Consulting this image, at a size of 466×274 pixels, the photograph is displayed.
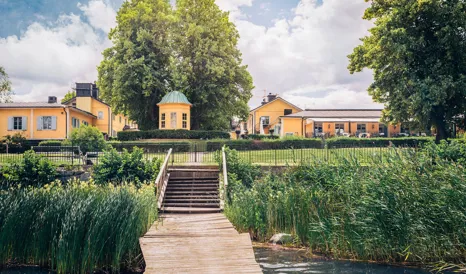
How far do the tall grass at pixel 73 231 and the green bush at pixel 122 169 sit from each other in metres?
7.40

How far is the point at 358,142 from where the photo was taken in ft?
107

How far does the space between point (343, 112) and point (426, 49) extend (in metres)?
24.3

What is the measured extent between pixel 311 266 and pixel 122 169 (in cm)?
1064

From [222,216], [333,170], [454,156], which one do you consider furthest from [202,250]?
[454,156]

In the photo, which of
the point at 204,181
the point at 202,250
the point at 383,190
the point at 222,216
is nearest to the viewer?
the point at 202,250

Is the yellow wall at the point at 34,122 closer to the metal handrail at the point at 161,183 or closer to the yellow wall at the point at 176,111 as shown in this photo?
the yellow wall at the point at 176,111

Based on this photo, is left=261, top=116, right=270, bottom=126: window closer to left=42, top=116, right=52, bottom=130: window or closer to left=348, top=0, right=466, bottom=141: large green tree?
left=42, top=116, right=52, bottom=130: window

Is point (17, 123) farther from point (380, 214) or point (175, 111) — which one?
point (380, 214)

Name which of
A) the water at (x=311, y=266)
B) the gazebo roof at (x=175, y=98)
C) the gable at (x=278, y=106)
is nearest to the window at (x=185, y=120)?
the gazebo roof at (x=175, y=98)

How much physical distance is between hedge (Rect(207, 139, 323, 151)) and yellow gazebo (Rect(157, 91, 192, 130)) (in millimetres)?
7291

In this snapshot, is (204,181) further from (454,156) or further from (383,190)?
(454,156)

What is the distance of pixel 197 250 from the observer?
9.16 m

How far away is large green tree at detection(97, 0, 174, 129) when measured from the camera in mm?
35844

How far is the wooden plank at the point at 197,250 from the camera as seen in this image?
26.8ft
